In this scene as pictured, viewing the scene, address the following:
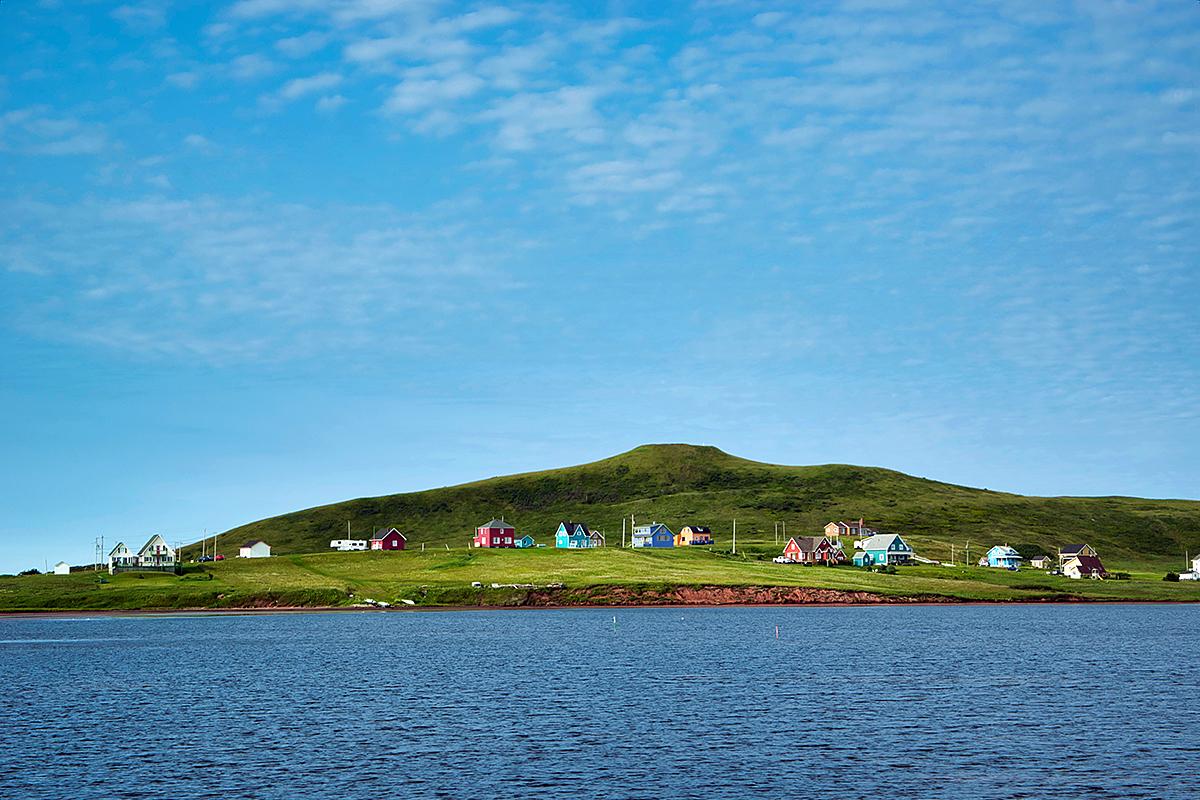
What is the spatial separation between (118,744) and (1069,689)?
60879mm

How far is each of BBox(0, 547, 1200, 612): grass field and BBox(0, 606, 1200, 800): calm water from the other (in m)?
37.6

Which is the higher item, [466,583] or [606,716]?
[466,583]

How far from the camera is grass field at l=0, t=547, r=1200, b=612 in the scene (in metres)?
163

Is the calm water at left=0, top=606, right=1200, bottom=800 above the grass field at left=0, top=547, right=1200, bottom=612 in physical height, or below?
below

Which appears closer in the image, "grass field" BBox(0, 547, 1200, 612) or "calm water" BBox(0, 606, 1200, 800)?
"calm water" BBox(0, 606, 1200, 800)

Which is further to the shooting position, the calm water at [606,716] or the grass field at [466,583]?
the grass field at [466,583]

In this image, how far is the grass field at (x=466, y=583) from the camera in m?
163

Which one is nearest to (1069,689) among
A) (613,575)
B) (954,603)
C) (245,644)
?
(245,644)

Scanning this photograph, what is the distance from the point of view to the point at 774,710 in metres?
67.1

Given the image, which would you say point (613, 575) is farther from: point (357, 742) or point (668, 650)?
point (357, 742)

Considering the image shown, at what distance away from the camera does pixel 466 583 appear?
171250mm

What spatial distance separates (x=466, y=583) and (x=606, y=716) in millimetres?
108750

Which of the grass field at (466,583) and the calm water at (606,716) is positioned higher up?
the grass field at (466,583)

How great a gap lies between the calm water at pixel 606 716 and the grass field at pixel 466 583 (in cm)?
3760
